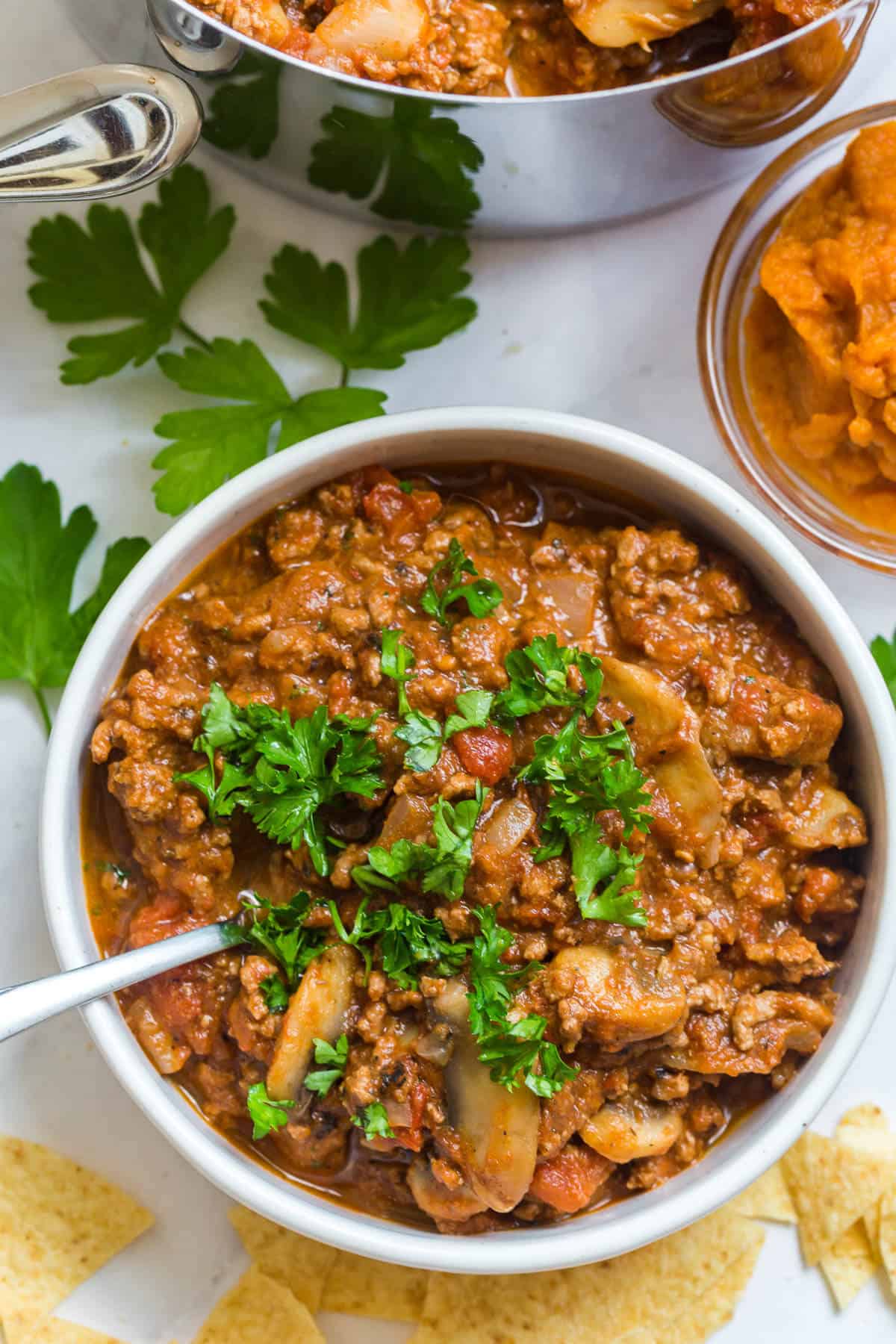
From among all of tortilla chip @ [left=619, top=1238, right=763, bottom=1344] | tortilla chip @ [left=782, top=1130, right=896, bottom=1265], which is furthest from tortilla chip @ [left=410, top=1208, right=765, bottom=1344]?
tortilla chip @ [left=782, top=1130, right=896, bottom=1265]

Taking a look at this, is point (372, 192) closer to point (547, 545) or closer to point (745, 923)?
point (547, 545)

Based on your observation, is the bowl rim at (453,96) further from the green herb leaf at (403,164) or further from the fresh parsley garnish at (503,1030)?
the fresh parsley garnish at (503,1030)

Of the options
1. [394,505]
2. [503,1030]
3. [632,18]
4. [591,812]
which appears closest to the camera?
[503,1030]

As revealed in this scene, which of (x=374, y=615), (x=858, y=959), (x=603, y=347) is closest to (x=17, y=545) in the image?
(x=374, y=615)

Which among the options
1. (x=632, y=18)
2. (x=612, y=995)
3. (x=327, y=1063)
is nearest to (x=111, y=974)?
(x=327, y=1063)

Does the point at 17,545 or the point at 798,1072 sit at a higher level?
the point at 17,545

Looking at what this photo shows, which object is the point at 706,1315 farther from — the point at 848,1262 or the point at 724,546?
the point at 724,546
